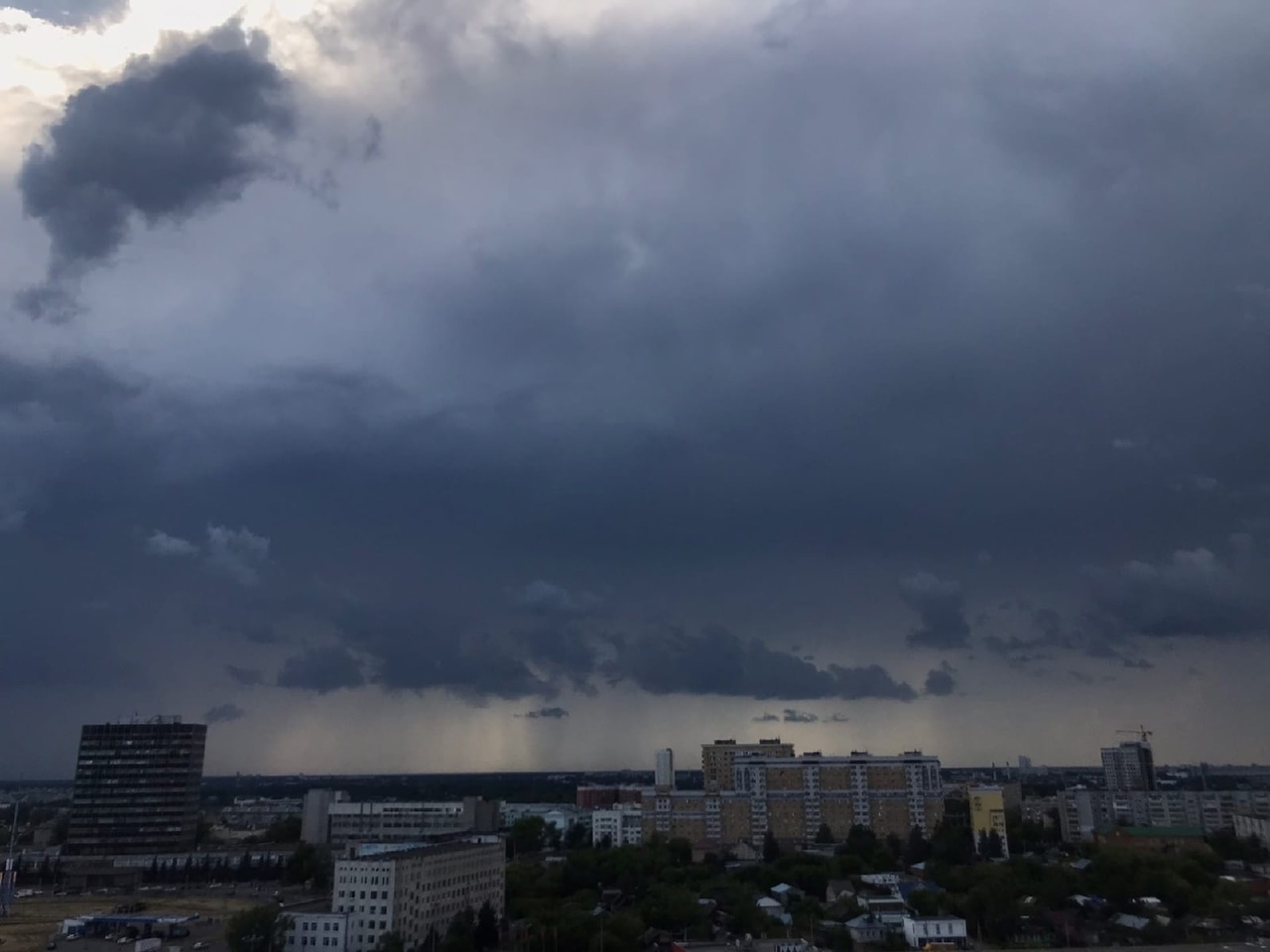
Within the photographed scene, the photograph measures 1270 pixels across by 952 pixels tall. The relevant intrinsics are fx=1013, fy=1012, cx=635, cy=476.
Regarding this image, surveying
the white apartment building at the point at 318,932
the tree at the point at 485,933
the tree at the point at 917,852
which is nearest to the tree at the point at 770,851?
the tree at the point at 917,852

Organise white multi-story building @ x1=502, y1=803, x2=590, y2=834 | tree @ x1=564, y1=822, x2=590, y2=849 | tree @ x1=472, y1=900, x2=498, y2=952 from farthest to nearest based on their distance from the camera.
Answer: white multi-story building @ x1=502, y1=803, x2=590, y2=834 → tree @ x1=564, y1=822, x2=590, y2=849 → tree @ x1=472, y1=900, x2=498, y2=952

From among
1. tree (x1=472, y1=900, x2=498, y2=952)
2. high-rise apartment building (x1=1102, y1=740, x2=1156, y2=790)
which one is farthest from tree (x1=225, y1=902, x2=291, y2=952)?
high-rise apartment building (x1=1102, y1=740, x2=1156, y2=790)

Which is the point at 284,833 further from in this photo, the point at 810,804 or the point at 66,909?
the point at 810,804

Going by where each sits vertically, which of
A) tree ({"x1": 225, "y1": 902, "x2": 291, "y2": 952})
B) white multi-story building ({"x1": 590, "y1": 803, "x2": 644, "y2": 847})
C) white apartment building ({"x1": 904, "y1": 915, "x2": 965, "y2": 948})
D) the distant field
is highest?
white multi-story building ({"x1": 590, "y1": 803, "x2": 644, "y2": 847})

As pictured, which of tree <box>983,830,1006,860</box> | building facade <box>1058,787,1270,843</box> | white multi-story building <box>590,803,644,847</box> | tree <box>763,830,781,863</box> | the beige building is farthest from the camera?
white multi-story building <box>590,803,644,847</box>

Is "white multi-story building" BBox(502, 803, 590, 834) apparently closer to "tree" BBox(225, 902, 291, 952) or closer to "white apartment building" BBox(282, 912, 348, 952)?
"white apartment building" BBox(282, 912, 348, 952)

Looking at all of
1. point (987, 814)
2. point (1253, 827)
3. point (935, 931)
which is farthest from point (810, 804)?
point (935, 931)
